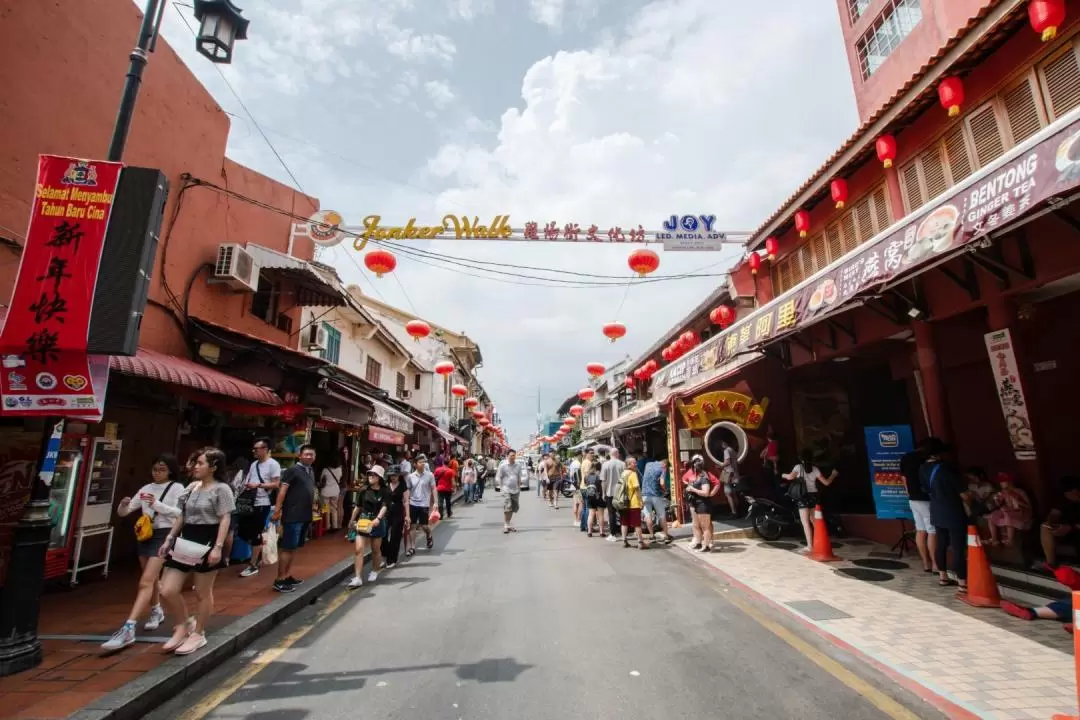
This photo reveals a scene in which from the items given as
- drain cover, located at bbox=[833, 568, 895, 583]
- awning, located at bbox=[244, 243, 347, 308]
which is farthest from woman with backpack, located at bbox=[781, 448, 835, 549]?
awning, located at bbox=[244, 243, 347, 308]

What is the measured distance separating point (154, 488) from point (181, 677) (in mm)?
2086

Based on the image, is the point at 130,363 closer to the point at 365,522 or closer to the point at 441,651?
the point at 365,522

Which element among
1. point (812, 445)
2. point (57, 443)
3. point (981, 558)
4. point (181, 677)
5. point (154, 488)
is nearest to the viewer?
point (181, 677)

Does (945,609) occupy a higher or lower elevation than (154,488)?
lower

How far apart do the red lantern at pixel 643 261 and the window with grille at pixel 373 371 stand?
13935 mm

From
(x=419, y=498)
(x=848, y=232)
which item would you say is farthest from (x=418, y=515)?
(x=848, y=232)

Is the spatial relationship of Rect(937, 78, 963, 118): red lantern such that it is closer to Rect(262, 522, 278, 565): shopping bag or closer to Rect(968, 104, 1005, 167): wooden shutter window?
Rect(968, 104, 1005, 167): wooden shutter window

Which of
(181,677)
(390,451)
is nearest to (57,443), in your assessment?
(181,677)

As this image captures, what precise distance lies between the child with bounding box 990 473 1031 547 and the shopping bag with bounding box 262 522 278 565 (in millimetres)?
10359

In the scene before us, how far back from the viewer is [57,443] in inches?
182

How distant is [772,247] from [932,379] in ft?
17.2

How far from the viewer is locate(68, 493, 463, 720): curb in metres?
3.46

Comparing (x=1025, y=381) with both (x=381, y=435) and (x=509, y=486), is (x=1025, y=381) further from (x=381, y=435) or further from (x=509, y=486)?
(x=381, y=435)

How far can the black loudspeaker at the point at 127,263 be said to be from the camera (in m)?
4.60
